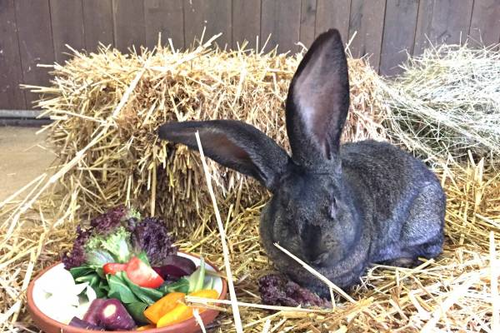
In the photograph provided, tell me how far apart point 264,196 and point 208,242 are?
0.46 metres

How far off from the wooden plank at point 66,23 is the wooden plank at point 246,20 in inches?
59.0

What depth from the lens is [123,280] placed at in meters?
1.84

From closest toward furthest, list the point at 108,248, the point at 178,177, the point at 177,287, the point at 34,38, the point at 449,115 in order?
the point at 177,287 → the point at 108,248 → the point at 178,177 → the point at 449,115 → the point at 34,38

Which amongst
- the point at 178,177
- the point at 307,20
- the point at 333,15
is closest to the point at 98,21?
the point at 307,20

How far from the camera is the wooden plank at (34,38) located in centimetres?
498

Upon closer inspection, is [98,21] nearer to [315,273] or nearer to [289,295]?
[289,295]

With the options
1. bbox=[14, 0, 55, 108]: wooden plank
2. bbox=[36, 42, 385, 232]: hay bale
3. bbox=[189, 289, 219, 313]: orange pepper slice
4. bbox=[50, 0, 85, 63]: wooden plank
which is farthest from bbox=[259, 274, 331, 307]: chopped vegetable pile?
bbox=[14, 0, 55, 108]: wooden plank

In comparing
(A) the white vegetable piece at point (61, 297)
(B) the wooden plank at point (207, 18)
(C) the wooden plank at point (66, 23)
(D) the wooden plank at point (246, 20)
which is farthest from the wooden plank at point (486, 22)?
(A) the white vegetable piece at point (61, 297)

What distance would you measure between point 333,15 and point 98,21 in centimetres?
227

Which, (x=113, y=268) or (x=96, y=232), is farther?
(x=96, y=232)

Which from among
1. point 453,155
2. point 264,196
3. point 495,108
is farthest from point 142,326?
point 495,108

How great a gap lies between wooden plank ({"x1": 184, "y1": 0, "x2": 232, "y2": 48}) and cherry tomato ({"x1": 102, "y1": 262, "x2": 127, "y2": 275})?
10.9 feet

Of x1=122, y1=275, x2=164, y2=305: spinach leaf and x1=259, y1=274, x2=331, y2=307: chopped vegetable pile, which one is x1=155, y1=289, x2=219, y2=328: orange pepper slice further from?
x1=259, y1=274, x2=331, y2=307: chopped vegetable pile

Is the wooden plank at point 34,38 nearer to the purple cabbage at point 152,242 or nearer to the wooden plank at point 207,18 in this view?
the wooden plank at point 207,18
